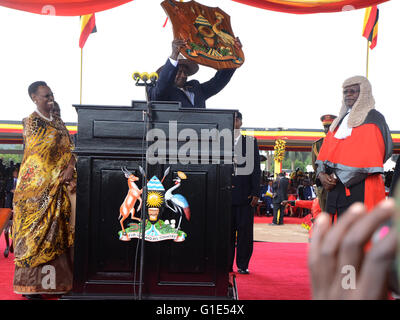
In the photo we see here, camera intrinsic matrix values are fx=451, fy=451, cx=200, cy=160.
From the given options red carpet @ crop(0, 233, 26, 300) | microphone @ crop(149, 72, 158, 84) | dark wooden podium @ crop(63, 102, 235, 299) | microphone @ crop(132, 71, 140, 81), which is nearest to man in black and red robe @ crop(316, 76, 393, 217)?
dark wooden podium @ crop(63, 102, 235, 299)

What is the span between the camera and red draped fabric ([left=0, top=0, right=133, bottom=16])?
13.5 ft

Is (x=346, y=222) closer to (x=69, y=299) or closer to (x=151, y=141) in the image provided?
(x=151, y=141)

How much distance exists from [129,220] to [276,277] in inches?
100

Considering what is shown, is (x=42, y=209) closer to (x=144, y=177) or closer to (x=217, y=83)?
(x=144, y=177)

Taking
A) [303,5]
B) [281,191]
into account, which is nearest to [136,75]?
[303,5]

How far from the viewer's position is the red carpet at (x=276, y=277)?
416cm

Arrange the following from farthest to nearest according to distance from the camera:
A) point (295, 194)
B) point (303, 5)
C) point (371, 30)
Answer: point (295, 194), point (371, 30), point (303, 5)

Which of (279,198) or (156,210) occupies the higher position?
(156,210)

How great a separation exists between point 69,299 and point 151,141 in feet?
3.93

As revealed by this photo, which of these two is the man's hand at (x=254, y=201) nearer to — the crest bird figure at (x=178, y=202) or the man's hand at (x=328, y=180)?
the man's hand at (x=328, y=180)

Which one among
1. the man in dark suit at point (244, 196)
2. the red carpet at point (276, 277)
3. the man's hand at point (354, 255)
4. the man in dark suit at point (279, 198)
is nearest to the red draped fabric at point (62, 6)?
the man in dark suit at point (244, 196)

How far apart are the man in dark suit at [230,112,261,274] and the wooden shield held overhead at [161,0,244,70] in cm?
165

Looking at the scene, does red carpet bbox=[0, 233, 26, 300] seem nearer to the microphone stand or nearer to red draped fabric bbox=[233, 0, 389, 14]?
the microphone stand

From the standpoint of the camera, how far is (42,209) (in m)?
3.97
